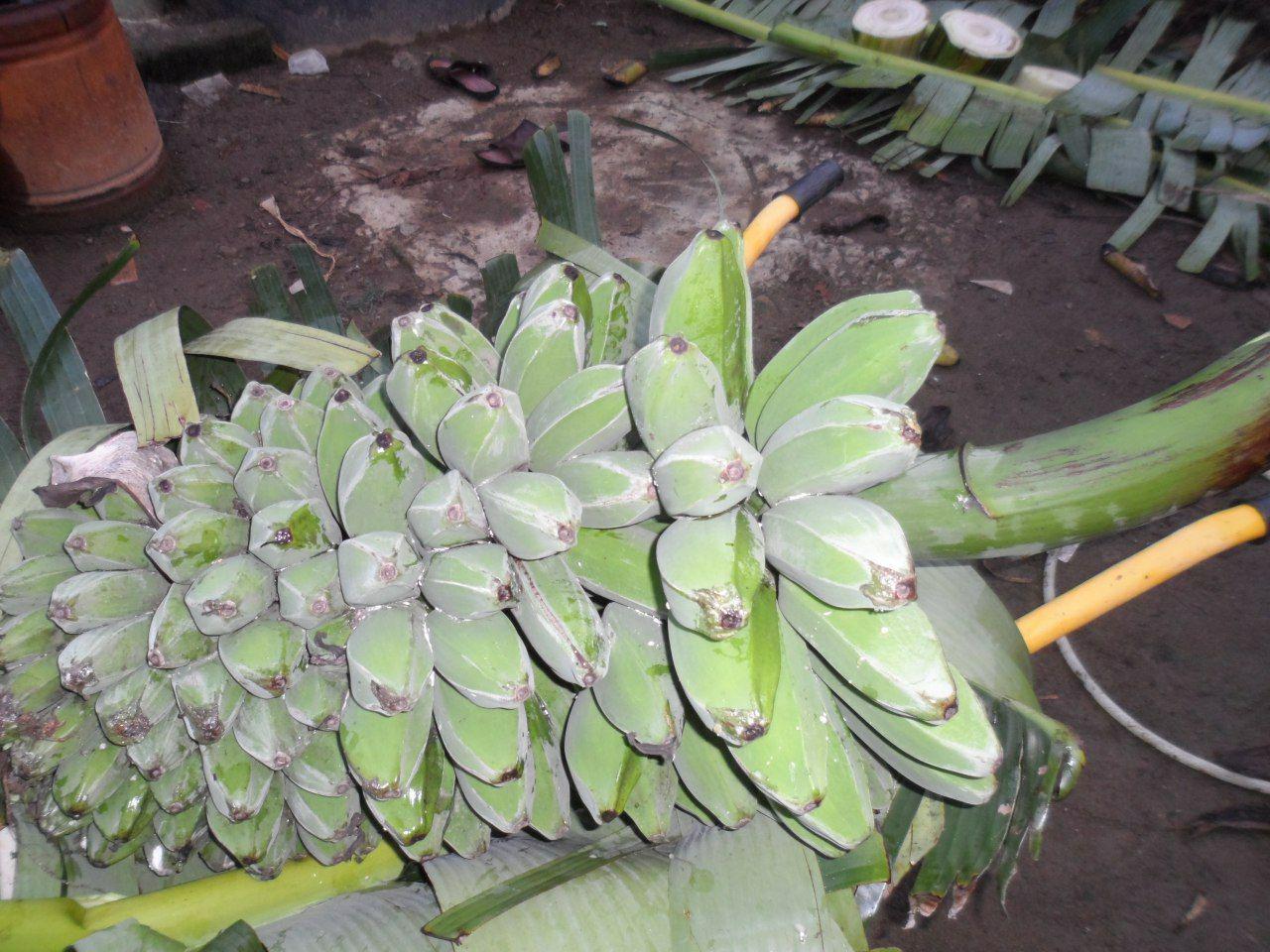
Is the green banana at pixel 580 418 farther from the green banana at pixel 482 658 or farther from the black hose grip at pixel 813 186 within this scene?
the black hose grip at pixel 813 186

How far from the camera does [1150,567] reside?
131 cm

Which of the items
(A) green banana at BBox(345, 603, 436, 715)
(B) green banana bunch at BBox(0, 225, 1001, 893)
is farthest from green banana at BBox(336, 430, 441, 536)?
(A) green banana at BBox(345, 603, 436, 715)

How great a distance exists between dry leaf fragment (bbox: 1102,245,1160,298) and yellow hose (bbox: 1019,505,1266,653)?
3.22m

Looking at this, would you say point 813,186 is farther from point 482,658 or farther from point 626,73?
point 626,73

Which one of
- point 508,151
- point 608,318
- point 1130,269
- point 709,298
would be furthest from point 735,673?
point 508,151

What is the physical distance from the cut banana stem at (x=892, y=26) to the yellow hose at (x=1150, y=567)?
4090 millimetres

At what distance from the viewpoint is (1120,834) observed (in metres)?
2.33

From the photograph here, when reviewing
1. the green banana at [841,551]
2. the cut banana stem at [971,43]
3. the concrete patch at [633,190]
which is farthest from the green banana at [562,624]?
the cut banana stem at [971,43]

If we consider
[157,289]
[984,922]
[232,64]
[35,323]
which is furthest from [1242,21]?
[232,64]

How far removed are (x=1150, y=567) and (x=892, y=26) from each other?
13.8 ft

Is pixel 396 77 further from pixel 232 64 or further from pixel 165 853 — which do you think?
pixel 165 853

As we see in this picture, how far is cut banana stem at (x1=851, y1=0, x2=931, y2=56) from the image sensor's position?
4.46m

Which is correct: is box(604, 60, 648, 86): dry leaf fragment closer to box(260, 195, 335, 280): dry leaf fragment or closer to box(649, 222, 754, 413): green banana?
box(260, 195, 335, 280): dry leaf fragment

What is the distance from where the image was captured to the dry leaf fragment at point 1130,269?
3.92 m
